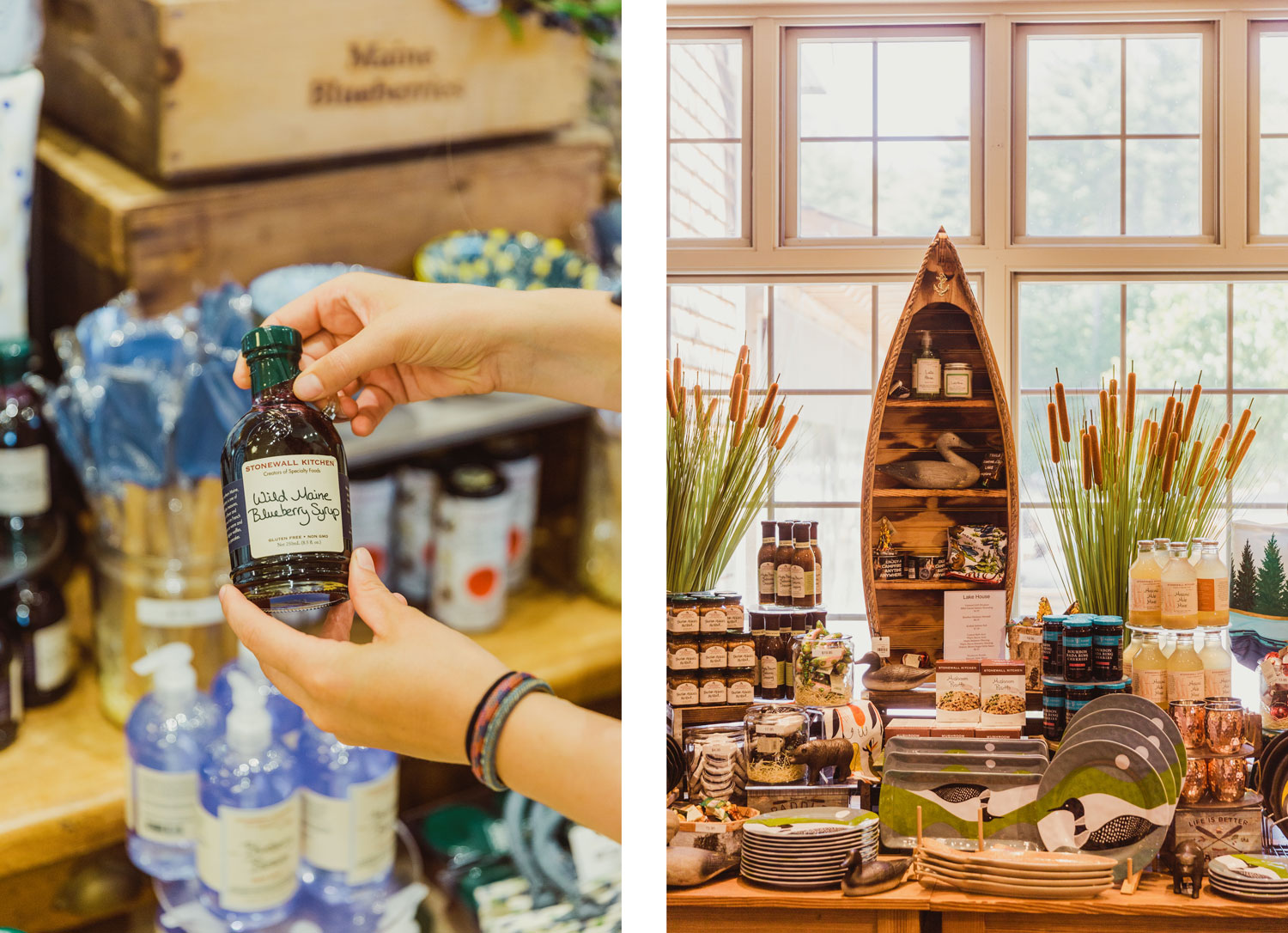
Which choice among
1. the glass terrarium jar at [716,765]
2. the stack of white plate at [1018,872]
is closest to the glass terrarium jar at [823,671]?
the glass terrarium jar at [716,765]

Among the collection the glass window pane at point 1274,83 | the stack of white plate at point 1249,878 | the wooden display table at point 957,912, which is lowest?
the wooden display table at point 957,912

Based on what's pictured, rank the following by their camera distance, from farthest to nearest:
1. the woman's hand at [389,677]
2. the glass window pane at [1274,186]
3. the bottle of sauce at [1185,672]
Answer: the glass window pane at [1274,186]
the bottle of sauce at [1185,672]
the woman's hand at [389,677]

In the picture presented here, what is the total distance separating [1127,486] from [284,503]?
5.51 ft

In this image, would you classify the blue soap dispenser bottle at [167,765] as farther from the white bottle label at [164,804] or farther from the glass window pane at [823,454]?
the glass window pane at [823,454]

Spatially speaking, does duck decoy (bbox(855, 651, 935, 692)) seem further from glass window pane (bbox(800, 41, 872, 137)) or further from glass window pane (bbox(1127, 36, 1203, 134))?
glass window pane (bbox(1127, 36, 1203, 134))

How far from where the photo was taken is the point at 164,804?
1.38 m

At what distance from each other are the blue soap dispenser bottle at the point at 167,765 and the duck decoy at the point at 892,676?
4.01 feet

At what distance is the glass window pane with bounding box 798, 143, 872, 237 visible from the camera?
225 cm

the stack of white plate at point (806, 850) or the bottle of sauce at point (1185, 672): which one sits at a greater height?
the bottle of sauce at point (1185, 672)

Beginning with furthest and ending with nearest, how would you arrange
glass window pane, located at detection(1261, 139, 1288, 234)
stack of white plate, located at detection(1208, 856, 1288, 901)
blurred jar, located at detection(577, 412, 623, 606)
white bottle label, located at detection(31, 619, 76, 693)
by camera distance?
1. glass window pane, located at detection(1261, 139, 1288, 234)
2. stack of white plate, located at detection(1208, 856, 1288, 901)
3. blurred jar, located at detection(577, 412, 623, 606)
4. white bottle label, located at detection(31, 619, 76, 693)

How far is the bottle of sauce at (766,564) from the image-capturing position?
213 centimetres

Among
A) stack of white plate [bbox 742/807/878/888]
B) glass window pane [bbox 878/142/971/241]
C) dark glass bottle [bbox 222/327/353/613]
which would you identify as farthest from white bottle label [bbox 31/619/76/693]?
glass window pane [bbox 878/142/971/241]

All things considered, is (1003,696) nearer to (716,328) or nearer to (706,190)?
(716,328)

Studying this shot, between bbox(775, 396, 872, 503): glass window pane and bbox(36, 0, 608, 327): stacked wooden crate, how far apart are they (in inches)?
29.7
